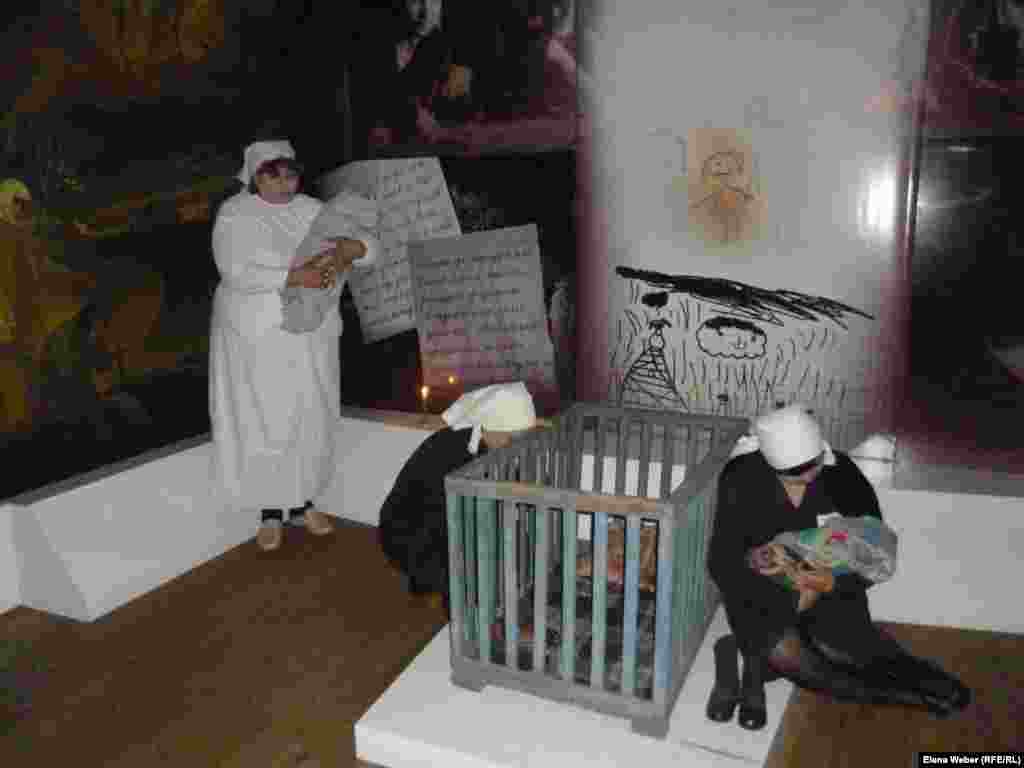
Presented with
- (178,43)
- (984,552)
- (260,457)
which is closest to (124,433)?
(260,457)

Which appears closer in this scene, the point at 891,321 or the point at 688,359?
the point at 891,321

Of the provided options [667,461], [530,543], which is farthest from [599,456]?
[530,543]

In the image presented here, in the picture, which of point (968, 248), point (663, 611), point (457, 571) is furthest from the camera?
point (968, 248)

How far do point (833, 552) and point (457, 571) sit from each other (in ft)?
3.21

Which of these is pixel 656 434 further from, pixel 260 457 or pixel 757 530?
pixel 260 457

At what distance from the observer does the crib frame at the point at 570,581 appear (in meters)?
1.92

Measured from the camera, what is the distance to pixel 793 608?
2143 millimetres

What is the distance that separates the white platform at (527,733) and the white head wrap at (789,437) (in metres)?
0.67

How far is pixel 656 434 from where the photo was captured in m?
3.06

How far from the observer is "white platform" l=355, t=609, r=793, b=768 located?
6.48 ft

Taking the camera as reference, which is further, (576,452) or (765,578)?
(576,452)

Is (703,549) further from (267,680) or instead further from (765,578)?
(267,680)

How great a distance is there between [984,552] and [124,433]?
119 inches

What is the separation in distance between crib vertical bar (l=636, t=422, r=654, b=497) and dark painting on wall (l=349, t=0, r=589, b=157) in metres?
1.11
